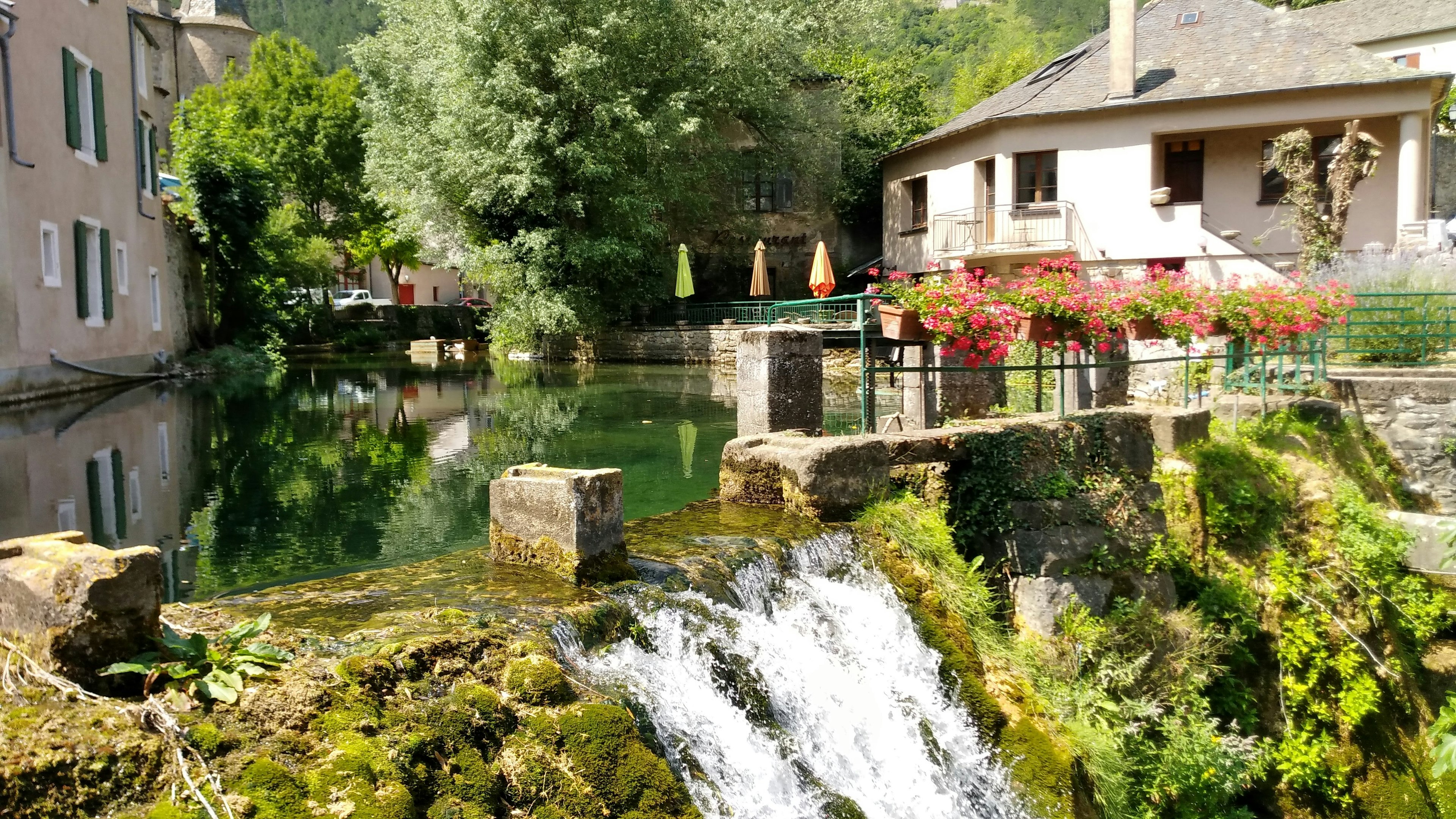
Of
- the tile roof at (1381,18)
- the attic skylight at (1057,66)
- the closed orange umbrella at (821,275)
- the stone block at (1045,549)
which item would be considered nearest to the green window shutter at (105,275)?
the closed orange umbrella at (821,275)

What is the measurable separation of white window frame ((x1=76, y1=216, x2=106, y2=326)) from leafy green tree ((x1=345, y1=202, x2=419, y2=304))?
83.0 ft

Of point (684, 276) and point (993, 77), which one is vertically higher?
point (993, 77)

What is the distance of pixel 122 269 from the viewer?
76.5 feet

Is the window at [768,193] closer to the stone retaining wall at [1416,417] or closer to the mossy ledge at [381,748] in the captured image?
the stone retaining wall at [1416,417]

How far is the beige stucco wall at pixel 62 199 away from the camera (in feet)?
58.9

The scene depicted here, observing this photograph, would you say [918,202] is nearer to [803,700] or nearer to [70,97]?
[70,97]

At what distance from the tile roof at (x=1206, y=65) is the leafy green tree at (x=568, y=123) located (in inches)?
271

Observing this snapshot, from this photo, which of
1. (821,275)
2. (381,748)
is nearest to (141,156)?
(821,275)

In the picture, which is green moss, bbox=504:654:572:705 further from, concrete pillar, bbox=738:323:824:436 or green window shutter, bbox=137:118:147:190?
green window shutter, bbox=137:118:147:190

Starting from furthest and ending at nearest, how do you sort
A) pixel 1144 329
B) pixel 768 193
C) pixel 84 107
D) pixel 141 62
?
pixel 768 193
pixel 141 62
pixel 84 107
pixel 1144 329

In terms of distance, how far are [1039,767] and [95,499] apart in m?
9.70

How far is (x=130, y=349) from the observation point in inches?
931

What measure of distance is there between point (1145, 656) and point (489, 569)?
4.82 meters

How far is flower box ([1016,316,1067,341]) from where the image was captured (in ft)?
28.8
